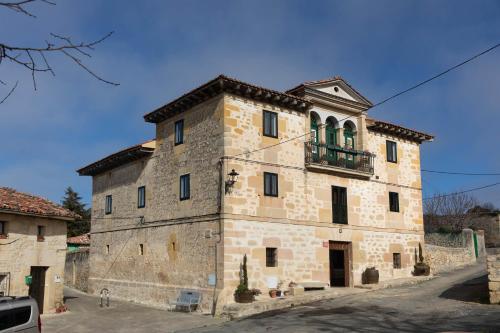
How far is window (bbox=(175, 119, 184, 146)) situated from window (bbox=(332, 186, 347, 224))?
7578 mm

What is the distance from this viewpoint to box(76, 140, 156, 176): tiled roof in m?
25.7

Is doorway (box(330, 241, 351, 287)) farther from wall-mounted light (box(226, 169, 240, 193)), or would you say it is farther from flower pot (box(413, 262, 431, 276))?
wall-mounted light (box(226, 169, 240, 193))

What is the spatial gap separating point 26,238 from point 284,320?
1116 cm

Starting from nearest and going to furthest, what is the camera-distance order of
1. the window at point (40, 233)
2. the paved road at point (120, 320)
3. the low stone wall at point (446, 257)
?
1. the paved road at point (120, 320)
2. the window at point (40, 233)
3. the low stone wall at point (446, 257)

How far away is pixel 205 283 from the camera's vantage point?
2048 cm

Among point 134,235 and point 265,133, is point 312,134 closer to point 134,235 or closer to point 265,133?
point 265,133

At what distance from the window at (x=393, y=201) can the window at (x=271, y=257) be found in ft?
27.4

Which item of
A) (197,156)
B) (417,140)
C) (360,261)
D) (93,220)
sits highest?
(417,140)

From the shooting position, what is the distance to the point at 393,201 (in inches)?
1058

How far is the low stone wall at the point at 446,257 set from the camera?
3008 centimetres

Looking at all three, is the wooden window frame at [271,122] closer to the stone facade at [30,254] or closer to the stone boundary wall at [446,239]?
the stone facade at [30,254]

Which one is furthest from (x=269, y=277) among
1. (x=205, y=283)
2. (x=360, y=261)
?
(x=360, y=261)

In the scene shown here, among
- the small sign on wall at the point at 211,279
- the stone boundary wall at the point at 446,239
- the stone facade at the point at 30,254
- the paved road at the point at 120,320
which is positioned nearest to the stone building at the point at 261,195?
the small sign on wall at the point at 211,279

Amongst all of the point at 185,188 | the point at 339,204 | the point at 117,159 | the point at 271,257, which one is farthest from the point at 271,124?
the point at 117,159
